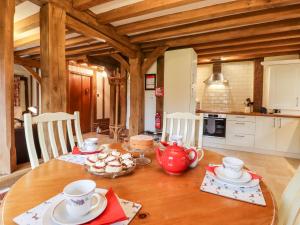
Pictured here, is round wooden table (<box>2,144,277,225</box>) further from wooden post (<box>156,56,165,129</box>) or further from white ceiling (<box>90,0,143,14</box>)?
wooden post (<box>156,56,165,129</box>)

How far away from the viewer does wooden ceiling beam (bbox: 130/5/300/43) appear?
239 cm

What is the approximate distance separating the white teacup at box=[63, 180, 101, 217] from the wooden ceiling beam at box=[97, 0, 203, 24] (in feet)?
7.53

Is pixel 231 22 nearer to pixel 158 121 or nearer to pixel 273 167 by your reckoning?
pixel 158 121

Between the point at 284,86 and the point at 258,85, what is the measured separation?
0.56 meters

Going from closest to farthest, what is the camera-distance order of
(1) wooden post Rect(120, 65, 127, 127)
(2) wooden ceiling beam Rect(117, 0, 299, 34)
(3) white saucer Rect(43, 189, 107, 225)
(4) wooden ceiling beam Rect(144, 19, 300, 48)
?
(3) white saucer Rect(43, 189, 107, 225), (2) wooden ceiling beam Rect(117, 0, 299, 34), (4) wooden ceiling beam Rect(144, 19, 300, 48), (1) wooden post Rect(120, 65, 127, 127)

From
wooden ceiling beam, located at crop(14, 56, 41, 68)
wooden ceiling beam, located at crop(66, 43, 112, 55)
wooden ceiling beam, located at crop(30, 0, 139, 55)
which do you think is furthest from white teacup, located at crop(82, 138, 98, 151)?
wooden ceiling beam, located at crop(14, 56, 41, 68)

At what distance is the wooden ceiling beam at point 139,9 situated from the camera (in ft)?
7.33

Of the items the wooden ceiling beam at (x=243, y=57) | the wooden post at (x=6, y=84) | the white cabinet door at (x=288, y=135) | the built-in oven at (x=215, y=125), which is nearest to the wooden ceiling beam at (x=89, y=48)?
the wooden post at (x=6, y=84)

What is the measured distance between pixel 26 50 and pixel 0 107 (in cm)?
420

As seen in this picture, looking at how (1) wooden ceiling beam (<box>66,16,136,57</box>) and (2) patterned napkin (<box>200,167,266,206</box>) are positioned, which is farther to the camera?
(1) wooden ceiling beam (<box>66,16,136,57</box>)

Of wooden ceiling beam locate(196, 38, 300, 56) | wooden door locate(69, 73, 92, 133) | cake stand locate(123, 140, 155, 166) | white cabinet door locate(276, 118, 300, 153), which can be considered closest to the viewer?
cake stand locate(123, 140, 155, 166)

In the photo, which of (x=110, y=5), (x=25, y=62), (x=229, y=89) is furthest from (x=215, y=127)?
(x=25, y=62)

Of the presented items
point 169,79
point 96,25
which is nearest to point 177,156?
point 96,25

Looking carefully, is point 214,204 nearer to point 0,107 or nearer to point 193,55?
point 0,107
